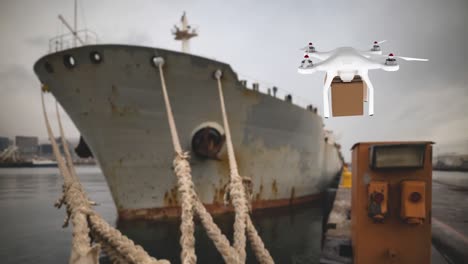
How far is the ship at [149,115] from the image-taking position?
287 inches

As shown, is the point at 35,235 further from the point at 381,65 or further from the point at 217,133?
the point at 381,65

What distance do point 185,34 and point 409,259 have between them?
10.9 meters

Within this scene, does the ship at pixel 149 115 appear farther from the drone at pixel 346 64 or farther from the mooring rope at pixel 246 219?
the drone at pixel 346 64

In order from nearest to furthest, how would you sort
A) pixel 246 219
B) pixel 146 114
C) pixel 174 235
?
pixel 246 219, pixel 174 235, pixel 146 114

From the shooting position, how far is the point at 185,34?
1138 cm

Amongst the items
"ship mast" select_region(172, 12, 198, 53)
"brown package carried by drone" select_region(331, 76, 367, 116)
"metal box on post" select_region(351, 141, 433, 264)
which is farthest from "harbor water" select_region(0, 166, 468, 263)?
"ship mast" select_region(172, 12, 198, 53)

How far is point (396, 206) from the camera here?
2.49 m

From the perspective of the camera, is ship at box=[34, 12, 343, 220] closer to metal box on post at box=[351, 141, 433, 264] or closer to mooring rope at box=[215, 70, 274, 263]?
mooring rope at box=[215, 70, 274, 263]

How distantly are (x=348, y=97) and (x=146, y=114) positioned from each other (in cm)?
606

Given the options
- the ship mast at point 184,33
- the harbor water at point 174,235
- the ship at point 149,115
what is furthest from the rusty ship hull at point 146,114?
the ship mast at point 184,33

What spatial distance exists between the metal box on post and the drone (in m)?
0.46

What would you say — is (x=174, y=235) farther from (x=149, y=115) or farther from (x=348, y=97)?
(x=348, y=97)

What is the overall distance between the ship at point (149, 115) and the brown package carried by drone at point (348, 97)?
17.9 feet

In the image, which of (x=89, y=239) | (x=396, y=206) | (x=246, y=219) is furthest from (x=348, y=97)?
(x=89, y=239)
